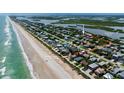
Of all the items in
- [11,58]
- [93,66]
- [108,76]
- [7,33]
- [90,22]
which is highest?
[90,22]

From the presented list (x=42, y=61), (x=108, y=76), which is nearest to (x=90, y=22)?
(x=108, y=76)

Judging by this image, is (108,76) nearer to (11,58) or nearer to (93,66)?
(93,66)

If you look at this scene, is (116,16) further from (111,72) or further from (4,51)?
(4,51)

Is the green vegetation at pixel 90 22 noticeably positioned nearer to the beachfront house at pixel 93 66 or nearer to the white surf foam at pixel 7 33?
the beachfront house at pixel 93 66

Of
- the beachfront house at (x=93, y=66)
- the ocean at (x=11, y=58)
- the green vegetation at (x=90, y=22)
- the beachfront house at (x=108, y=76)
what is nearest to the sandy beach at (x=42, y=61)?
the ocean at (x=11, y=58)

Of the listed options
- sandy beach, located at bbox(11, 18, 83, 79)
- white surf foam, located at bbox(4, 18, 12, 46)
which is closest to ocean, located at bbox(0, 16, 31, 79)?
white surf foam, located at bbox(4, 18, 12, 46)
